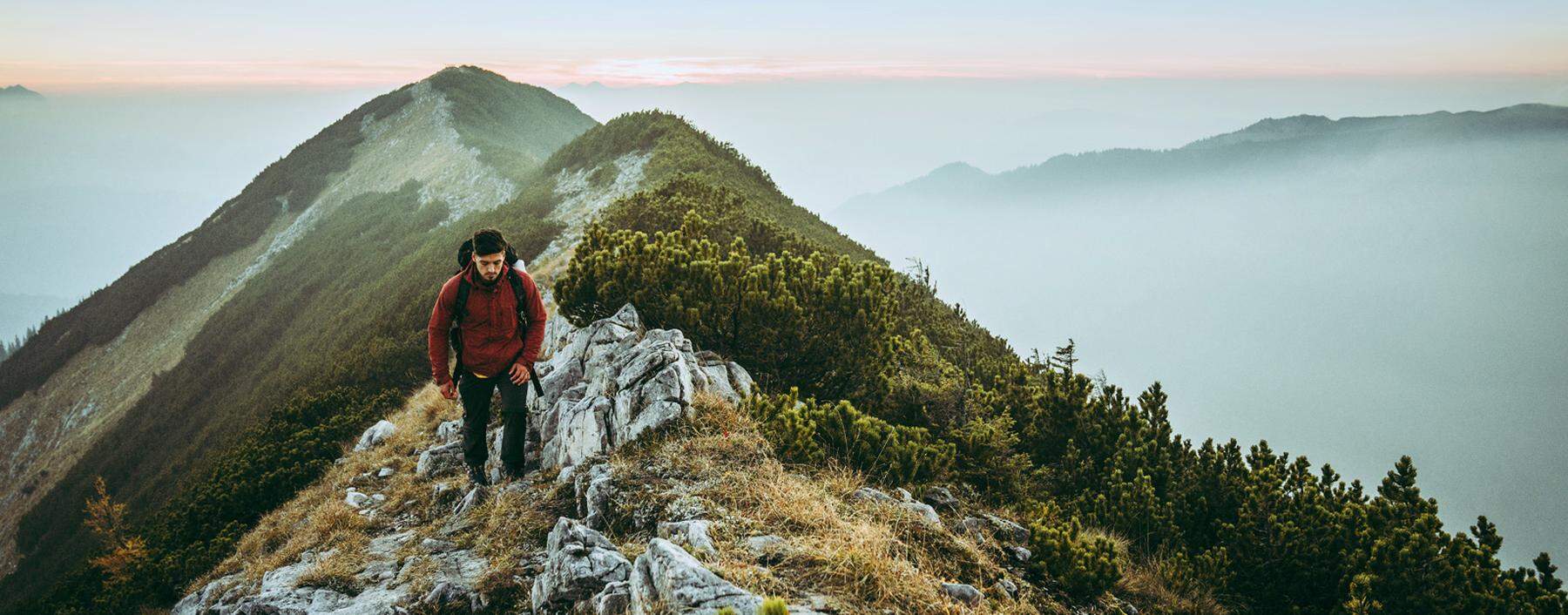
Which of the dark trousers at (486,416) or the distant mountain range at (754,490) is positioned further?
the dark trousers at (486,416)

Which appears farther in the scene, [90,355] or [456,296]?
[90,355]

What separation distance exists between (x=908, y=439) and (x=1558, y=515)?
230760mm

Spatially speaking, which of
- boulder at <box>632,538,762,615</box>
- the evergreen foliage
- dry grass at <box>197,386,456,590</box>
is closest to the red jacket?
dry grass at <box>197,386,456,590</box>

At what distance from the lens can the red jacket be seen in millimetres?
6066

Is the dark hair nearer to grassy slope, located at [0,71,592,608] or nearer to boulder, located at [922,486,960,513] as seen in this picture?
boulder, located at [922,486,960,513]

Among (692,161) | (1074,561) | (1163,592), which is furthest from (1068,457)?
(692,161)

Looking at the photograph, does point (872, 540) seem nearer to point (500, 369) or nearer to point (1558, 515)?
point (500, 369)

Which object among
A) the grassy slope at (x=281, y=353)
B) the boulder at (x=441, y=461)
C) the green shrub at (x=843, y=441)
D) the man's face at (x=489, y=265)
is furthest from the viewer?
the grassy slope at (x=281, y=353)

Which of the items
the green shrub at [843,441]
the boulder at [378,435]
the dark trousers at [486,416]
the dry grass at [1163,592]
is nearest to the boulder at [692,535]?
the green shrub at [843,441]

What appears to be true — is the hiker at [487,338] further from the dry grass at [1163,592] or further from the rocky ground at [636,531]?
the dry grass at [1163,592]

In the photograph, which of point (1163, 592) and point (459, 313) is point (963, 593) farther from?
point (459, 313)

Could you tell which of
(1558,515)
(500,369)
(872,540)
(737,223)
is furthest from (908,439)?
(1558,515)

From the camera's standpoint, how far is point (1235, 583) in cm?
633

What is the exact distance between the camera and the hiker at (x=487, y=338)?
604 cm
